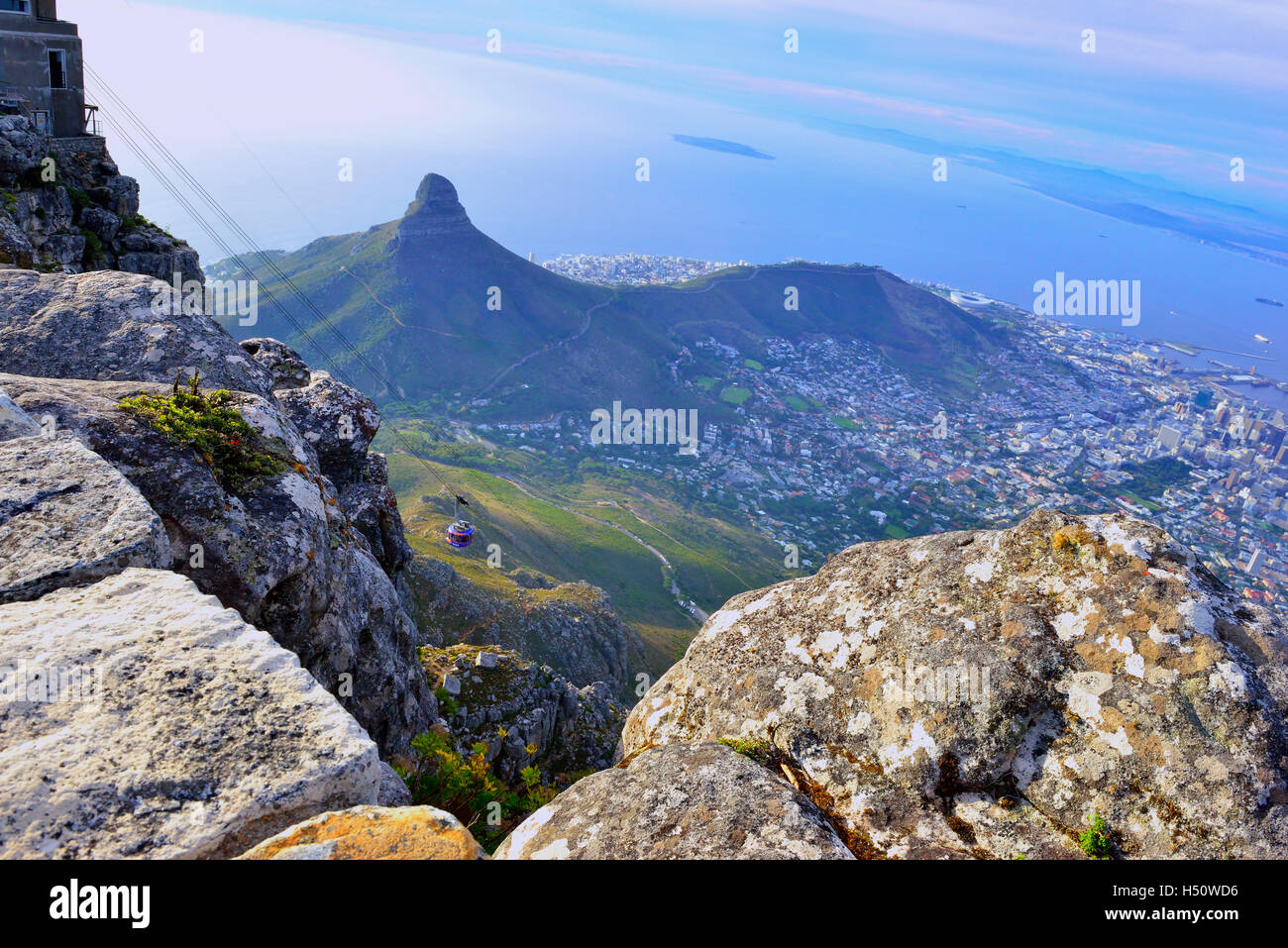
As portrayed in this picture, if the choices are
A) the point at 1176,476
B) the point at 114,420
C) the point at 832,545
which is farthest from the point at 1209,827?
the point at 1176,476

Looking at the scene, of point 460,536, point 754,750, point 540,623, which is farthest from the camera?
point 540,623

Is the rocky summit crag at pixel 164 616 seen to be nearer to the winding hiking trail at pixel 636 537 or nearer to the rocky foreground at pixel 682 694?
the rocky foreground at pixel 682 694

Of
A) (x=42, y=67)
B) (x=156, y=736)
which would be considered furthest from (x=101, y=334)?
(x=42, y=67)

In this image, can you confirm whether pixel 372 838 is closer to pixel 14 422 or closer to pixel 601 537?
pixel 14 422

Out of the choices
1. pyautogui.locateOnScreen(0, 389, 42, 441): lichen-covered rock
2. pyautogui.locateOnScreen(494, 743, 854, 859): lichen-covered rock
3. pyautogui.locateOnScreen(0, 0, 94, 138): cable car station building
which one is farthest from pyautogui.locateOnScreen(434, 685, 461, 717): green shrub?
pyautogui.locateOnScreen(0, 0, 94, 138): cable car station building

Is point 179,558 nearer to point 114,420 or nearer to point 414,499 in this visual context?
point 114,420
